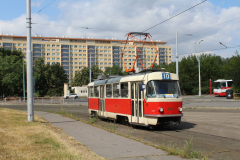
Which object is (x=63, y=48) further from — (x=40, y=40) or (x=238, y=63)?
(x=238, y=63)

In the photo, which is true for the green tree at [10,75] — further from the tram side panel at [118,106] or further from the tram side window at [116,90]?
the tram side window at [116,90]

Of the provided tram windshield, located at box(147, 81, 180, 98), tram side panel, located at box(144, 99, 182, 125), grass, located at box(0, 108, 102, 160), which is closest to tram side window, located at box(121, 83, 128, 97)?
tram windshield, located at box(147, 81, 180, 98)

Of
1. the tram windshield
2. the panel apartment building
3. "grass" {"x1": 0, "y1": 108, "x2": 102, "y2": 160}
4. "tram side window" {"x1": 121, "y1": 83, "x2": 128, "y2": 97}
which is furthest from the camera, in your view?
the panel apartment building

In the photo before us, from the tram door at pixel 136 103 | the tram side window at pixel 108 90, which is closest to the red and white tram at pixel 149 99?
the tram door at pixel 136 103

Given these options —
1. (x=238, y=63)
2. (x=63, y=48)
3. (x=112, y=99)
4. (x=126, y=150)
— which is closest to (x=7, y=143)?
(x=126, y=150)

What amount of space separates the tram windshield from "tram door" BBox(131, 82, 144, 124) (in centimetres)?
56

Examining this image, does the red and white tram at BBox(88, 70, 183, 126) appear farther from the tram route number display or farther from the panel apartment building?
the panel apartment building

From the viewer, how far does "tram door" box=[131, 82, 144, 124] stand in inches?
486

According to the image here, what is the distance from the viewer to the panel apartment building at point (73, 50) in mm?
118113

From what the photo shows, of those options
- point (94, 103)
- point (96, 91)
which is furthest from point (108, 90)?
point (94, 103)

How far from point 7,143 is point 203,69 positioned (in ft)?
217

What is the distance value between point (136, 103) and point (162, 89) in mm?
1471

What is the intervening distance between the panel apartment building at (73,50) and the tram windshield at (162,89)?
10220 cm

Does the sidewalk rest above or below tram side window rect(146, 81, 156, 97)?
below
